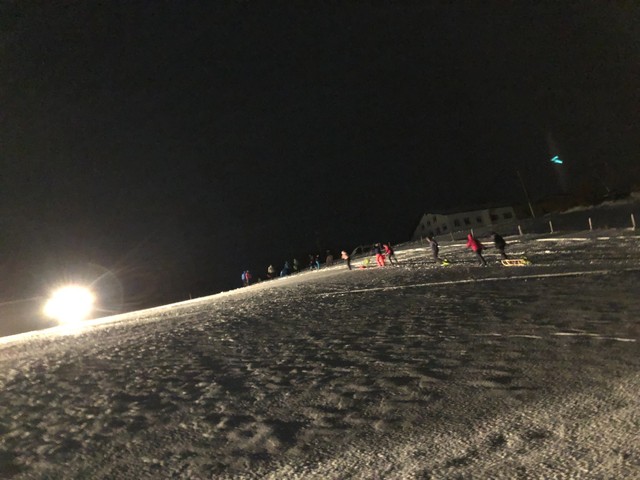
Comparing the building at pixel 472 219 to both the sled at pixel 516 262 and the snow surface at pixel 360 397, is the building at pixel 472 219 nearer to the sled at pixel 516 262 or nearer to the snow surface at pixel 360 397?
the sled at pixel 516 262

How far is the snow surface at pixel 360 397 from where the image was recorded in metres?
4.43

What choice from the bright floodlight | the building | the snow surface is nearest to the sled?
the snow surface

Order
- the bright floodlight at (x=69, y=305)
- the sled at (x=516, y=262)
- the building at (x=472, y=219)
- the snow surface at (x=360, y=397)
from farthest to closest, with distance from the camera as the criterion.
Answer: the building at (x=472, y=219) → the bright floodlight at (x=69, y=305) → the sled at (x=516, y=262) → the snow surface at (x=360, y=397)

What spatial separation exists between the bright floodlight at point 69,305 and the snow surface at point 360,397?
22.8 m

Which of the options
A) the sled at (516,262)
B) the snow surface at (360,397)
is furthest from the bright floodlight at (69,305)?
the sled at (516,262)

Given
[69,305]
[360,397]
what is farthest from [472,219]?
[360,397]

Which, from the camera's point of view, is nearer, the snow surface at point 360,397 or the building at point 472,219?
the snow surface at point 360,397

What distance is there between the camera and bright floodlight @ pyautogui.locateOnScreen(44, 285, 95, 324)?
109ft

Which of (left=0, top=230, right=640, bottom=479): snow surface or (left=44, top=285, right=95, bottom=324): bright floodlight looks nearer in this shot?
(left=0, top=230, right=640, bottom=479): snow surface

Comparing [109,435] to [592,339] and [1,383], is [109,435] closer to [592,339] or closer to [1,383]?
[1,383]

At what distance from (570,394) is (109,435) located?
231 inches

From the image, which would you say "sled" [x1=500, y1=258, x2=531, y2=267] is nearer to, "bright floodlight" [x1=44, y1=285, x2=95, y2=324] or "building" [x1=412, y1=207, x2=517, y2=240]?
"bright floodlight" [x1=44, y1=285, x2=95, y2=324]

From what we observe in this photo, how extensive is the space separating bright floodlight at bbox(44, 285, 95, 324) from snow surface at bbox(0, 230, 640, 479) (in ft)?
74.9

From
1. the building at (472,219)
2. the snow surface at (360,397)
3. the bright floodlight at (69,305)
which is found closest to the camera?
the snow surface at (360,397)
